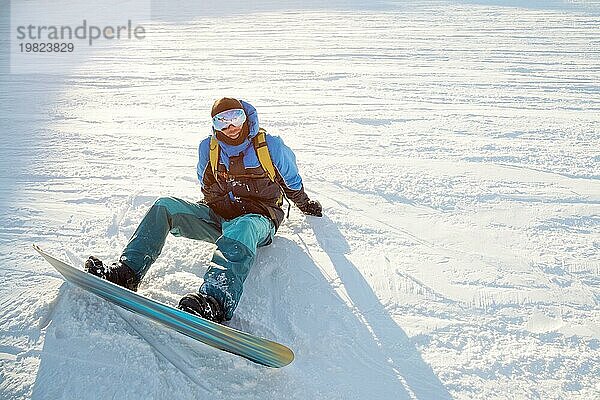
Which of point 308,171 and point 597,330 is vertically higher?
point 308,171

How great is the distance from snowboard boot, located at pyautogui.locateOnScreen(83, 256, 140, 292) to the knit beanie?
0.85 meters

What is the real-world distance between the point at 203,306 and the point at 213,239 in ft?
2.45

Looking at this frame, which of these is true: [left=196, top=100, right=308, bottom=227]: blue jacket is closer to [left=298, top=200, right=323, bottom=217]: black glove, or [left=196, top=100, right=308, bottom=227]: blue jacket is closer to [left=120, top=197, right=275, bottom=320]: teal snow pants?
[left=120, top=197, right=275, bottom=320]: teal snow pants

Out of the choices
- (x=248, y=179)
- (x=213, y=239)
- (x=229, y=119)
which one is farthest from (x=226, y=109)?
(x=213, y=239)

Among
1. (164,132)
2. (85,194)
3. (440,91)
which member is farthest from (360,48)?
(85,194)

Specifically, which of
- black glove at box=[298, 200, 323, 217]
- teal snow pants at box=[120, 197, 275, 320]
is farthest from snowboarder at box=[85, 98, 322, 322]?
black glove at box=[298, 200, 323, 217]

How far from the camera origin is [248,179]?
2896mm

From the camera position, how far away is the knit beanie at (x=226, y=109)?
2783mm

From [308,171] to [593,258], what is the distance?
213cm

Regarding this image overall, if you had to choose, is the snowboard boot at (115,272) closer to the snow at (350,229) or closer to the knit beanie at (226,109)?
the snow at (350,229)

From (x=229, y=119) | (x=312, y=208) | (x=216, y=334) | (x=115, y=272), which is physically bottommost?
(x=216, y=334)

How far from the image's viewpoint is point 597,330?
2.39 meters

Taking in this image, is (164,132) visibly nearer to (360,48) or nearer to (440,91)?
(440,91)

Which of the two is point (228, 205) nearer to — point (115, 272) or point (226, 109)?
point (226, 109)
